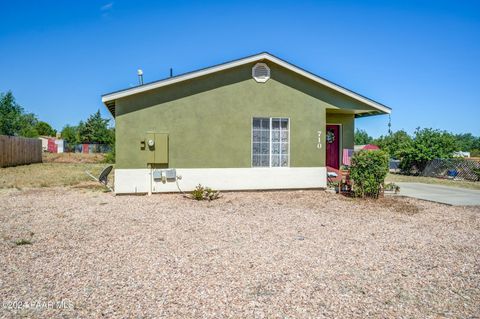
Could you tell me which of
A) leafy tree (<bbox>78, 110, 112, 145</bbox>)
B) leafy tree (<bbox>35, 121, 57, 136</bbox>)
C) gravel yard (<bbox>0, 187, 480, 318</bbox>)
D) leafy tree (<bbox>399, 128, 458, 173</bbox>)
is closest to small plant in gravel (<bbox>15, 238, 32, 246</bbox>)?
gravel yard (<bbox>0, 187, 480, 318</bbox>)

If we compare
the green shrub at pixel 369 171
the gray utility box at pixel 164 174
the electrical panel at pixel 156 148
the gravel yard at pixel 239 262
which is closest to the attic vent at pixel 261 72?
the electrical panel at pixel 156 148

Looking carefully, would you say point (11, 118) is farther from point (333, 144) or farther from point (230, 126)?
point (333, 144)

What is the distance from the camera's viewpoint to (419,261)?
4.27m

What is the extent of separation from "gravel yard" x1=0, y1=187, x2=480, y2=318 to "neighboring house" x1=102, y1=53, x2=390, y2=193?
215 cm

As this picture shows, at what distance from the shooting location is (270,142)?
10.4m

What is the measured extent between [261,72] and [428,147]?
14628 millimetres

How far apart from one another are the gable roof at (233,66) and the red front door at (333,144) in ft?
4.77

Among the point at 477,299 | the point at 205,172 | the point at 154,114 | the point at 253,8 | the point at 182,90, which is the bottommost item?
the point at 477,299

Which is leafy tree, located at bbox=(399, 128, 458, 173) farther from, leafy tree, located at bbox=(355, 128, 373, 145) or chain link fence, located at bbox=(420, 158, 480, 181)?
leafy tree, located at bbox=(355, 128, 373, 145)

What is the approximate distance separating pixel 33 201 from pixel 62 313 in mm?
7131

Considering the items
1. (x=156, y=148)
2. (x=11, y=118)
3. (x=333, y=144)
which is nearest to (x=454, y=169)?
(x=333, y=144)

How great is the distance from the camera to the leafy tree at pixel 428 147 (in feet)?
63.9

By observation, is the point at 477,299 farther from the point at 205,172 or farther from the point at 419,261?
the point at 205,172

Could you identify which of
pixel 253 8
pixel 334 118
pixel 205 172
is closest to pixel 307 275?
pixel 205 172
